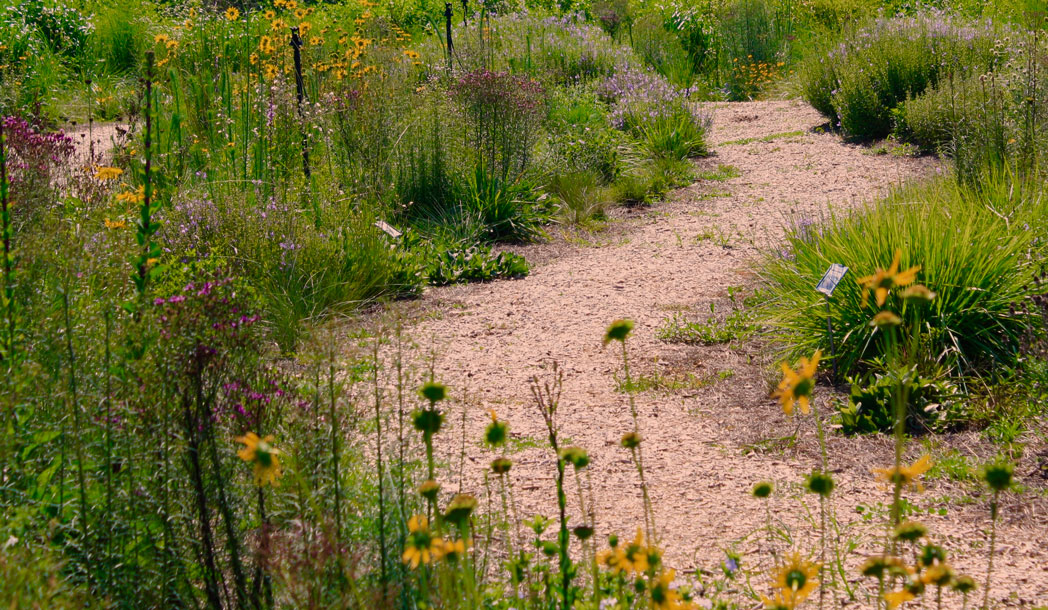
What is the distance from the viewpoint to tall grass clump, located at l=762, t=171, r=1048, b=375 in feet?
12.1

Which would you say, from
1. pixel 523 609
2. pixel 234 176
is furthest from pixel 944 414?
pixel 234 176

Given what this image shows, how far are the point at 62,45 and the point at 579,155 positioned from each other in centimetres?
692

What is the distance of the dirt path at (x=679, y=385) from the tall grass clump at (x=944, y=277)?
0.34 metres

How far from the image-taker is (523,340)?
4.65 metres

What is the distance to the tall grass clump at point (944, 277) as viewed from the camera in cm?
369

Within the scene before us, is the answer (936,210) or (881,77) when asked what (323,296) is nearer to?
(936,210)

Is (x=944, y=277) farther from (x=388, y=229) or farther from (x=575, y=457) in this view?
(x=388, y=229)

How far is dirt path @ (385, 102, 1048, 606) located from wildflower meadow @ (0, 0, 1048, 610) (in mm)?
20

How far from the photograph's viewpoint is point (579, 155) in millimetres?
7613

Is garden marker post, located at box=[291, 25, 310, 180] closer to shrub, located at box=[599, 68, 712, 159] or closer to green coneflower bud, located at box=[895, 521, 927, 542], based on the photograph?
shrub, located at box=[599, 68, 712, 159]

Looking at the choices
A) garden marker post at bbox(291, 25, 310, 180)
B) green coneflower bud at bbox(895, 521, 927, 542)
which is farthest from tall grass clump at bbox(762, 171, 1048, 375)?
garden marker post at bbox(291, 25, 310, 180)

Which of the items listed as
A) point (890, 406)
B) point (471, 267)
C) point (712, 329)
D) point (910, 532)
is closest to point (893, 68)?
point (471, 267)

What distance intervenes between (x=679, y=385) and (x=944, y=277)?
1.16 metres

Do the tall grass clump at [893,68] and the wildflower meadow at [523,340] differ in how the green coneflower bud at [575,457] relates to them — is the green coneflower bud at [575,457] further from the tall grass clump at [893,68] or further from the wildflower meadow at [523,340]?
the tall grass clump at [893,68]
